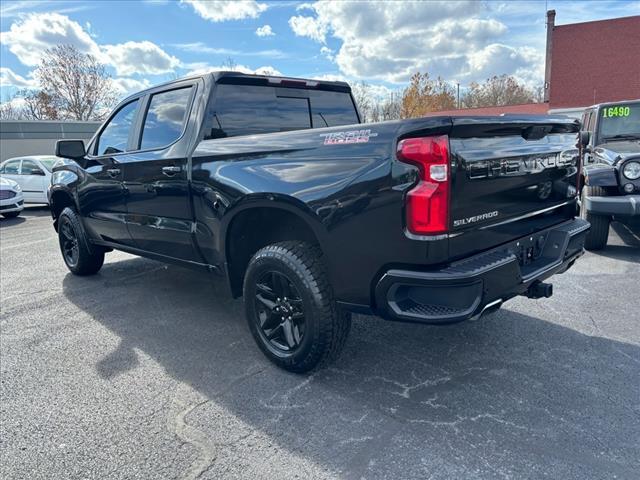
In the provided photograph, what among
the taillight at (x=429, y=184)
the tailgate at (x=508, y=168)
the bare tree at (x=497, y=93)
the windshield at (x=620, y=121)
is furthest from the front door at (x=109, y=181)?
the bare tree at (x=497, y=93)

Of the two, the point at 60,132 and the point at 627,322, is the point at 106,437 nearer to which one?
the point at 627,322

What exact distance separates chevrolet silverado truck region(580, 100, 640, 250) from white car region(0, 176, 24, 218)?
39.4 ft

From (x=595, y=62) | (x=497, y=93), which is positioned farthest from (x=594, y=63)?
(x=497, y=93)

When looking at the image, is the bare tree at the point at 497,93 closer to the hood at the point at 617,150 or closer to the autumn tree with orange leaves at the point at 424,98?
the autumn tree with orange leaves at the point at 424,98

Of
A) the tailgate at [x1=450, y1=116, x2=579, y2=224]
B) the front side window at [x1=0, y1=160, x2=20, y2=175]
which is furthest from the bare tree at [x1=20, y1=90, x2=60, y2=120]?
the tailgate at [x1=450, y1=116, x2=579, y2=224]

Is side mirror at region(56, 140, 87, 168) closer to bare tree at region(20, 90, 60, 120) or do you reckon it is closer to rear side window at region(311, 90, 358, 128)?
rear side window at region(311, 90, 358, 128)

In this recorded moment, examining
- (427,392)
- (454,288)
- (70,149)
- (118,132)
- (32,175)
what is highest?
(118,132)

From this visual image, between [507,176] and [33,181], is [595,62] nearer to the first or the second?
[33,181]

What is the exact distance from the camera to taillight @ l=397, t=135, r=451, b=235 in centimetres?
230

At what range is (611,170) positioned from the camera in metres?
5.66

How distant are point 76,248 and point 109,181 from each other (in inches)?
58.7

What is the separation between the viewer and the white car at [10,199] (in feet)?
37.3

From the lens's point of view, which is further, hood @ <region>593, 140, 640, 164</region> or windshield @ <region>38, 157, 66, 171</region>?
windshield @ <region>38, 157, 66, 171</region>

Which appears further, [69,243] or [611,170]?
[69,243]
